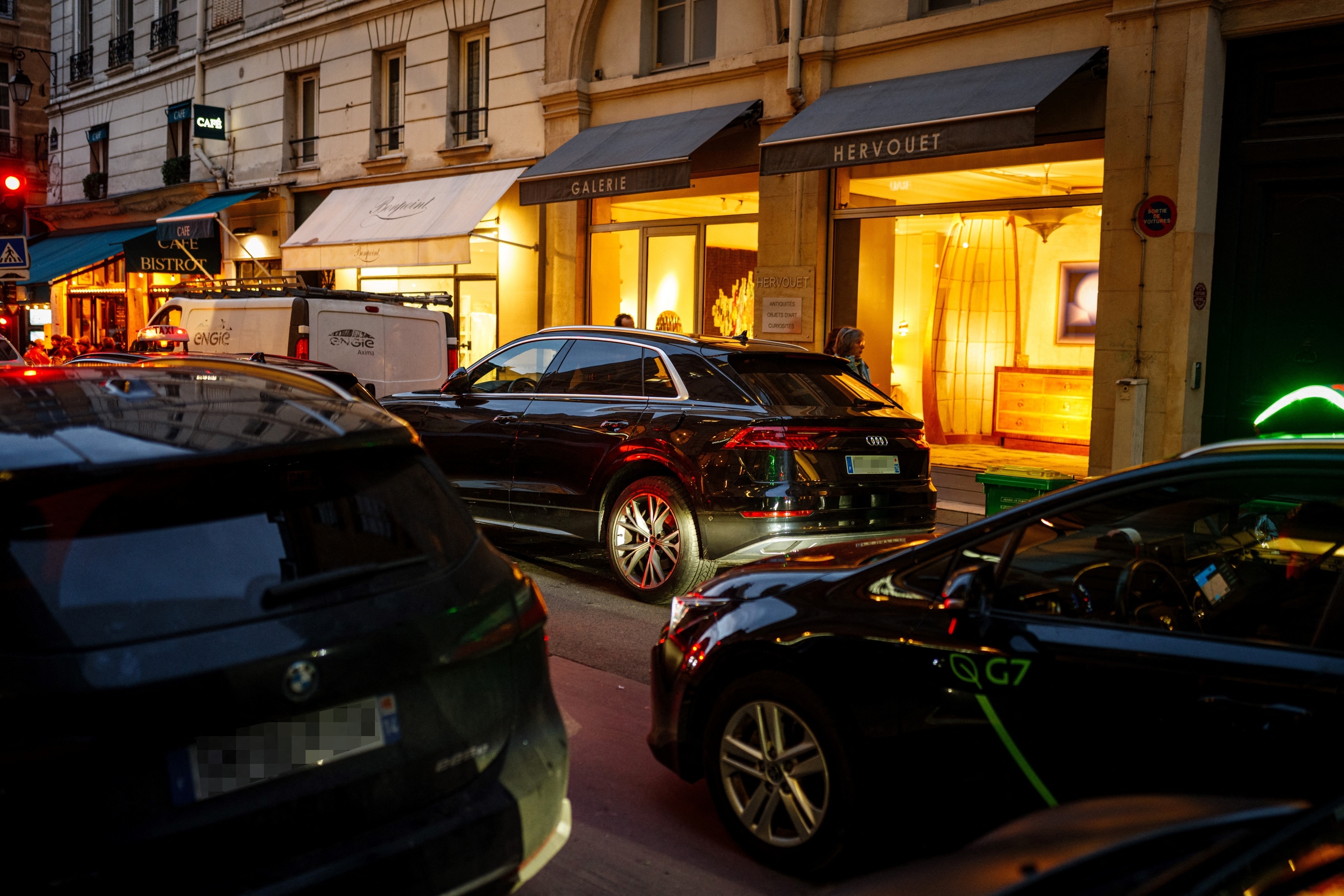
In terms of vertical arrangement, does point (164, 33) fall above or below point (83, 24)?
below

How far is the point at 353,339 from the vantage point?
43.2 ft

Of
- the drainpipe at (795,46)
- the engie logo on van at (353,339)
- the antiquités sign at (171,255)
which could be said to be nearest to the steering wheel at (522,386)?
the engie logo on van at (353,339)

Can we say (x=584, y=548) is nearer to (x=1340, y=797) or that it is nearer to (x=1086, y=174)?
(x=1340, y=797)

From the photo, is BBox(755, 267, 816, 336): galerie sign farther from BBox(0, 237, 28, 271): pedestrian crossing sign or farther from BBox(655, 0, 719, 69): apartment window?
BBox(0, 237, 28, 271): pedestrian crossing sign

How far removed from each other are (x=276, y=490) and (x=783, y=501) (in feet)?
14.4

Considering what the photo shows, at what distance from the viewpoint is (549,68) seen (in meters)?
17.1

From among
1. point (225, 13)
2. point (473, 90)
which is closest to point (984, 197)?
point (473, 90)

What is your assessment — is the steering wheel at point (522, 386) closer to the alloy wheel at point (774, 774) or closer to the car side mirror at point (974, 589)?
the alloy wheel at point (774, 774)

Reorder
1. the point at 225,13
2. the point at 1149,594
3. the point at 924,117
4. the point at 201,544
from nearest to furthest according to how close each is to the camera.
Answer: the point at 201,544, the point at 1149,594, the point at 924,117, the point at 225,13

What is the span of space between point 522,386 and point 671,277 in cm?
818

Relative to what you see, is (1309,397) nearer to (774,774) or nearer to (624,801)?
(774,774)

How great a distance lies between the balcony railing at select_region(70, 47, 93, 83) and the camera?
28.9m

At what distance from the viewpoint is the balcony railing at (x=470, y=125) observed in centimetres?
1838

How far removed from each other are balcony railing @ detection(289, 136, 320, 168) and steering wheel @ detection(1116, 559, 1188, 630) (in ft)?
68.7
